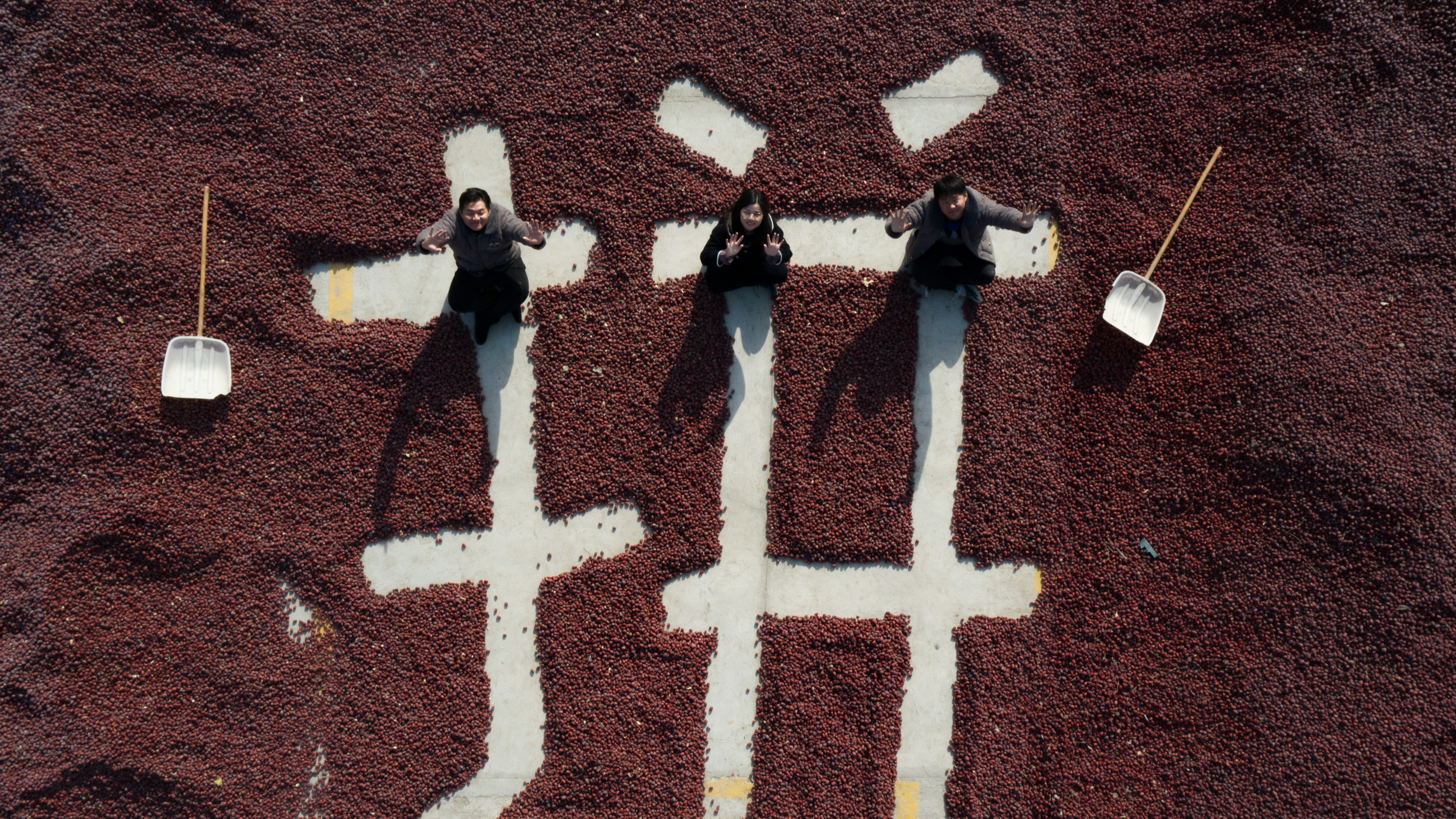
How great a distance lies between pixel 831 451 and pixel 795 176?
239cm

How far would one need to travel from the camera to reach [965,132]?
19.4 feet

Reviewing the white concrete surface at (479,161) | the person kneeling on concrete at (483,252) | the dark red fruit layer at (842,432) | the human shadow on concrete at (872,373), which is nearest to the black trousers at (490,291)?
the person kneeling on concrete at (483,252)

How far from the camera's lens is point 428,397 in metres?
5.72

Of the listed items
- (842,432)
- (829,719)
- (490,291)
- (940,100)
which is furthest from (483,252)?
(829,719)

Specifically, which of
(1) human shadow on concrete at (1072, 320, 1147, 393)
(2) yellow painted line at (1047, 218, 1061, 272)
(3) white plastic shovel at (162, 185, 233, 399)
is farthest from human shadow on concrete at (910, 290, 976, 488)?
(3) white plastic shovel at (162, 185, 233, 399)

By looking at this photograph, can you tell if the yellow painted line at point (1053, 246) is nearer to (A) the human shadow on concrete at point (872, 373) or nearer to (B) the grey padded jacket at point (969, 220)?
(B) the grey padded jacket at point (969, 220)

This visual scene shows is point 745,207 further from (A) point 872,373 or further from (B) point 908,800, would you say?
(B) point 908,800

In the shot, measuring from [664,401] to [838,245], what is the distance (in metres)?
2.05

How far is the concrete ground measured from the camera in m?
5.67

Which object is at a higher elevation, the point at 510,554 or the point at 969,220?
the point at 969,220

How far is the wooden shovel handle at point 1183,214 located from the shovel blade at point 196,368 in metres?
0.88

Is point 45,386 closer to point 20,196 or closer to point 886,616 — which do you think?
point 20,196

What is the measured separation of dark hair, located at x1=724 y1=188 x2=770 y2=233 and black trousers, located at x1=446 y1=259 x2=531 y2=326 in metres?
1.75

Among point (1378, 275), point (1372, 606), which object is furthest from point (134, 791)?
point (1378, 275)
